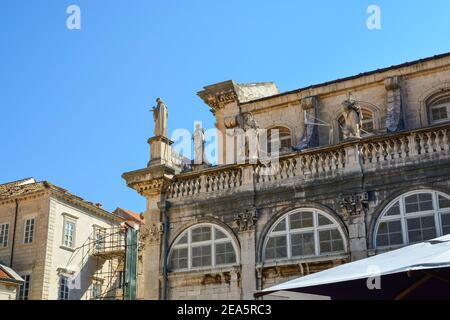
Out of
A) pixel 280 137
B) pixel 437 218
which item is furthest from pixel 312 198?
pixel 280 137

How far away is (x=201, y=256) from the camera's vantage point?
1838 centimetres

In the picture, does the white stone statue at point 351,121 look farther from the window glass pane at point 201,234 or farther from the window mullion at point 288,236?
the window glass pane at point 201,234

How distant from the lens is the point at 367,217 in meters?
16.3

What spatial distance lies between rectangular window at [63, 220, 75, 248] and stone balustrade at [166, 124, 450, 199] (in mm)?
21055

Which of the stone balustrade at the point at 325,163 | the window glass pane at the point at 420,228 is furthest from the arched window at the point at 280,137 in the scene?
the window glass pane at the point at 420,228

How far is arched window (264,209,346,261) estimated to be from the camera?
54.8ft

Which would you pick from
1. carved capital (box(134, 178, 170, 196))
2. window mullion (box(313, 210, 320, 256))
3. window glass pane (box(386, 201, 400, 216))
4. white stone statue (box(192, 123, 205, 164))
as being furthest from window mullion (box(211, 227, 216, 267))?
window glass pane (box(386, 201, 400, 216))

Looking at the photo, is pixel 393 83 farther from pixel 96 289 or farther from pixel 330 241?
pixel 96 289

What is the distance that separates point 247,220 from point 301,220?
164cm

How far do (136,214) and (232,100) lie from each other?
3355cm

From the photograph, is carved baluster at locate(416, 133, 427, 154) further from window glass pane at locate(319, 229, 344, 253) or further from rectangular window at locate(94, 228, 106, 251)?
rectangular window at locate(94, 228, 106, 251)

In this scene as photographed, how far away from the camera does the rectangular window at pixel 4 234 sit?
126ft
